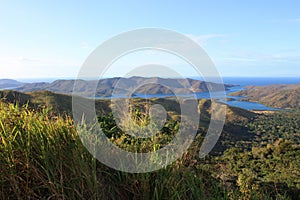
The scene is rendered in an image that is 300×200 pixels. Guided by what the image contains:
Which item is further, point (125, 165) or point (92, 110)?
point (92, 110)

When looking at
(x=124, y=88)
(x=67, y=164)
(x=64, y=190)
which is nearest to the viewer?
(x=64, y=190)

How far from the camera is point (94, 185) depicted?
2242 mm

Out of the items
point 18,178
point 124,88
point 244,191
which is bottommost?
point 244,191

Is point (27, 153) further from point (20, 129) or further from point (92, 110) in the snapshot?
point (92, 110)

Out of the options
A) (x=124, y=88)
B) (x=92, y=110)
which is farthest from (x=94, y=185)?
(x=124, y=88)

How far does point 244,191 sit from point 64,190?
2.35m

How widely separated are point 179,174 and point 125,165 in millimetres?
572

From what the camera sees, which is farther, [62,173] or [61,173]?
[62,173]

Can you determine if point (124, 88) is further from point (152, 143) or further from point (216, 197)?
point (216, 197)

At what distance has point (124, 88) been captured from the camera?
3719 millimetres

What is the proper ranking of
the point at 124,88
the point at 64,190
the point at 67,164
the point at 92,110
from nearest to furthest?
the point at 64,190 → the point at 67,164 → the point at 92,110 → the point at 124,88

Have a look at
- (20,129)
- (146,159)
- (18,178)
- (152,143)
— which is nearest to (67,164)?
(18,178)

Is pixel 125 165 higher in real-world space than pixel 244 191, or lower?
higher

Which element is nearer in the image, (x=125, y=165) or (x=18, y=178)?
(x=18, y=178)
